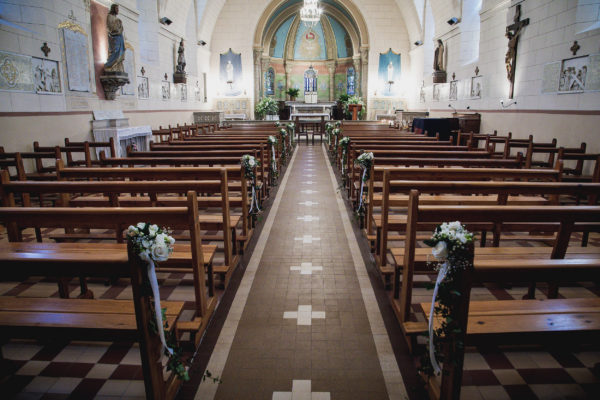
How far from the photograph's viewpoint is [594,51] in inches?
252

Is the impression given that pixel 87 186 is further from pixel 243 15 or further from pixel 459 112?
pixel 243 15

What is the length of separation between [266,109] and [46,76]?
480 inches

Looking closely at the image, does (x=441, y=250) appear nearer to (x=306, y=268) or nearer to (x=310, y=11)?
(x=306, y=268)

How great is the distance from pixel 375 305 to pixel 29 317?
216cm

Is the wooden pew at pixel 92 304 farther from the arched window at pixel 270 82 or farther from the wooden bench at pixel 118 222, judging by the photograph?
the arched window at pixel 270 82

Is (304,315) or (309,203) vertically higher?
(309,203)

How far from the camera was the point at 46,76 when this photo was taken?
22.4 feet

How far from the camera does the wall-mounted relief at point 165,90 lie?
42.3 feet

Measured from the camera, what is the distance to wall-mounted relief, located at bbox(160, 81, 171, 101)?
12.9m

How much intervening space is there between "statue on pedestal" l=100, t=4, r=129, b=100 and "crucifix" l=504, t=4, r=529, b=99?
9067mm

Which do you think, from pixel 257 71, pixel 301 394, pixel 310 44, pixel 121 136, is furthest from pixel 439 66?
pixel 301 394

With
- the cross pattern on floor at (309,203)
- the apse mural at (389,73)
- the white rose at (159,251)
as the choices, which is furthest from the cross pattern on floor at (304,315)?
the apse mural at (389,73)

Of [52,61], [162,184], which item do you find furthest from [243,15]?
[162,184]

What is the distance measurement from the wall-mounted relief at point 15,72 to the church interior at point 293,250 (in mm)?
32
